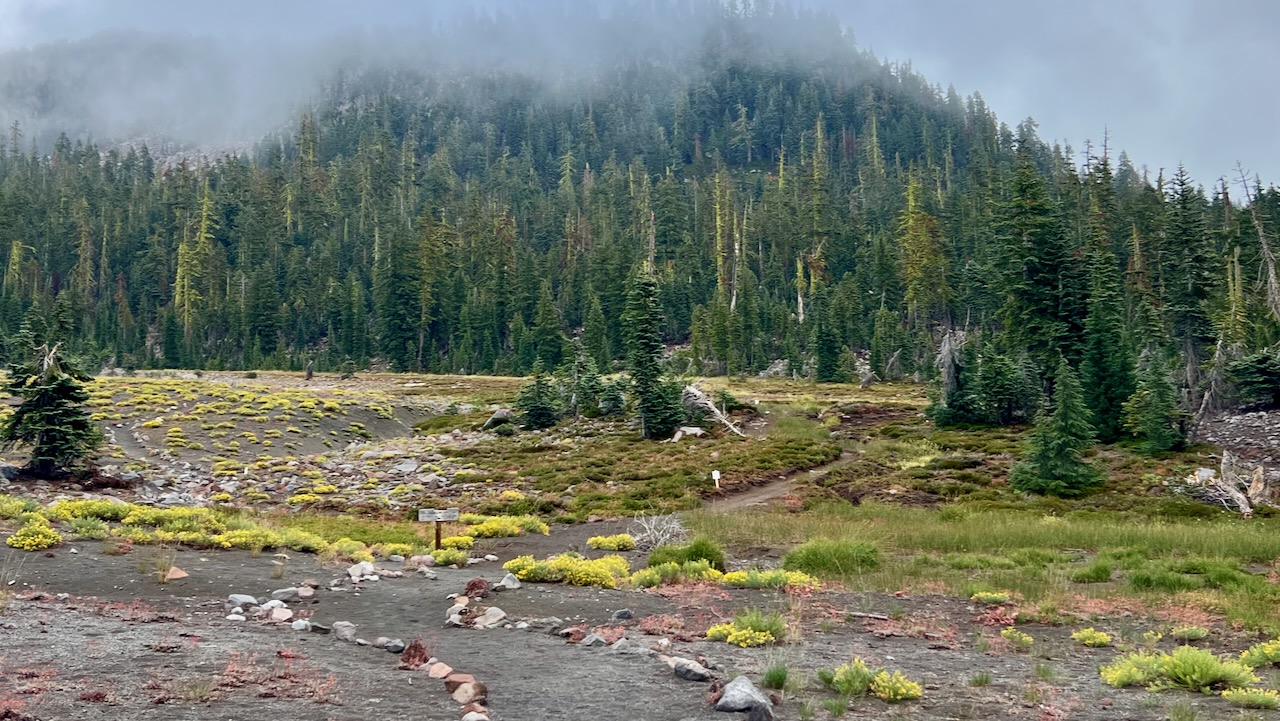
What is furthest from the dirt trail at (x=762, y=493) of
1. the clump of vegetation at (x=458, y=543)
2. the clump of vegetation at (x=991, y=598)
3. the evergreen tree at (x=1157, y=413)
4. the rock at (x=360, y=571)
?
the rock at (x=360, y=571)

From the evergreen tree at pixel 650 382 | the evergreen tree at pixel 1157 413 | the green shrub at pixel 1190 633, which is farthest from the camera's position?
the evergreen tree at pixel 650 382

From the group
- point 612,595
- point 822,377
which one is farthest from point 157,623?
point 822,377

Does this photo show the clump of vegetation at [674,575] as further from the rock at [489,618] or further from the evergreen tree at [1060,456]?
the evergreen tree at [1060,456]

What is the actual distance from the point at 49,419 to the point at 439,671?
28336 mm

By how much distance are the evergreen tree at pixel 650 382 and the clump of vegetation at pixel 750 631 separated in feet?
116

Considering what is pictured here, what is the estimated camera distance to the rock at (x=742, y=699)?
793 centimetres

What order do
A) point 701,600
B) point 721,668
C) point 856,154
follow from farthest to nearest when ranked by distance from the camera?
point 856,154 → point 701,600 → point 721,668

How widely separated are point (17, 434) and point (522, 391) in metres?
26.7

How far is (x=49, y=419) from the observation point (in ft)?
99.1

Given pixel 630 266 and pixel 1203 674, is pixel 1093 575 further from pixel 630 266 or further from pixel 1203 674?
pixel 630 266

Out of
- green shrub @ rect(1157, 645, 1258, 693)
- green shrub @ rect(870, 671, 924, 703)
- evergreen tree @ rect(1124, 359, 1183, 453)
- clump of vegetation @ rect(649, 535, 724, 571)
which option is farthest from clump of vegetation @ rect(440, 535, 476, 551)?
evergreen tree @ rect(1124, 359, 1183, 453)

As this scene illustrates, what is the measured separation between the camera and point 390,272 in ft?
361

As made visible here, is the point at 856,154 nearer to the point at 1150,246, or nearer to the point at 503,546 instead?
the point at 1150,246

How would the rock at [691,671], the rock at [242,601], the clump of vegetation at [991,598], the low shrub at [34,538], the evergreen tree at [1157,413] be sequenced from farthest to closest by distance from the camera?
the evergreen tree at [1157,413], the low shrub at [34,538], the clump of vegetation at [991,598], the rock at [242,601], the rock at [691,671]
